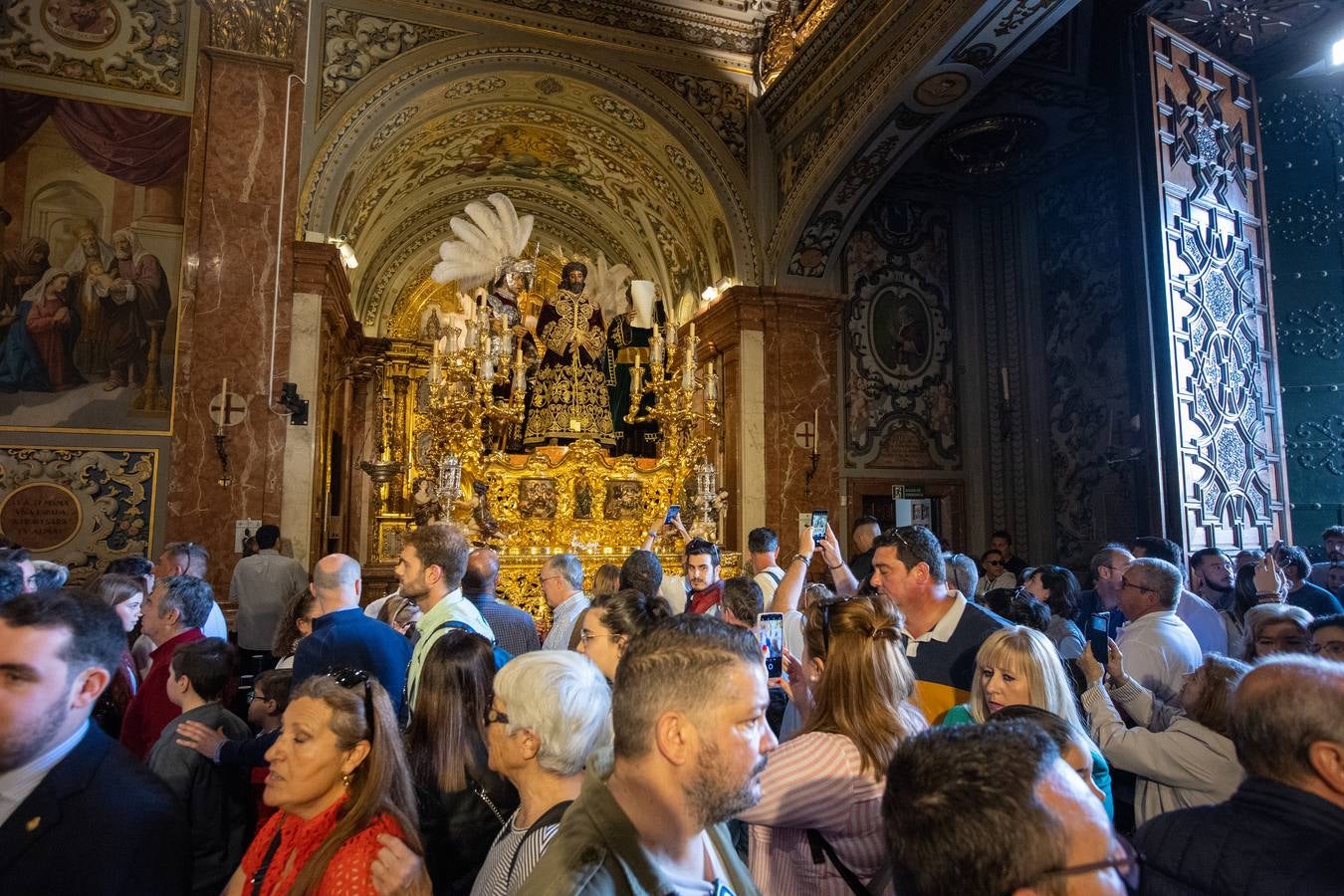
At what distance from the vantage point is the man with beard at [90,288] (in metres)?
7.60

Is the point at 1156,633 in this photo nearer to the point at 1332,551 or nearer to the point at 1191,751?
the point at 1191,751

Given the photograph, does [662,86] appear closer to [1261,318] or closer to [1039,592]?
[1261,318]

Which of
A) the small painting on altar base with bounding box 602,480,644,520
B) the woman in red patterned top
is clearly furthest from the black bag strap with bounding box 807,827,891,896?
the small painting on altar base with bounding box 602,480,644,520

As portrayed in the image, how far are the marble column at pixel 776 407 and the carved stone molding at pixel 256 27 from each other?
5777 millimetres

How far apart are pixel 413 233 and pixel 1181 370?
12328 millimetres

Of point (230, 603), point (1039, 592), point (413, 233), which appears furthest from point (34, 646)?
point (413, 233)

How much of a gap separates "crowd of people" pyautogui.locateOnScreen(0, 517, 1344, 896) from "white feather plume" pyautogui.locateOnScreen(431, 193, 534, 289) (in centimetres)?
888

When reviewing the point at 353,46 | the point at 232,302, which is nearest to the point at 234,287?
the point at 232,302

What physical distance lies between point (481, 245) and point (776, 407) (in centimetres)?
482

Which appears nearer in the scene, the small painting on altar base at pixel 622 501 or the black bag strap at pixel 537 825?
the black bag strap at pixel 537 825

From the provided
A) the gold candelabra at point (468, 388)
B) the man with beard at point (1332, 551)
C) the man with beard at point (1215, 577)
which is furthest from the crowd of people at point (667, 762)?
the gold candelabra at point (468, 388)

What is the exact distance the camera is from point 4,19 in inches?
303

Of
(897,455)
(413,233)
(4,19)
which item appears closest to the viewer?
(4,19)

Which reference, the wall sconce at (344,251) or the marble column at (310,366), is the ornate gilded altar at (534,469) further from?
the wall sconce at (344,251)
